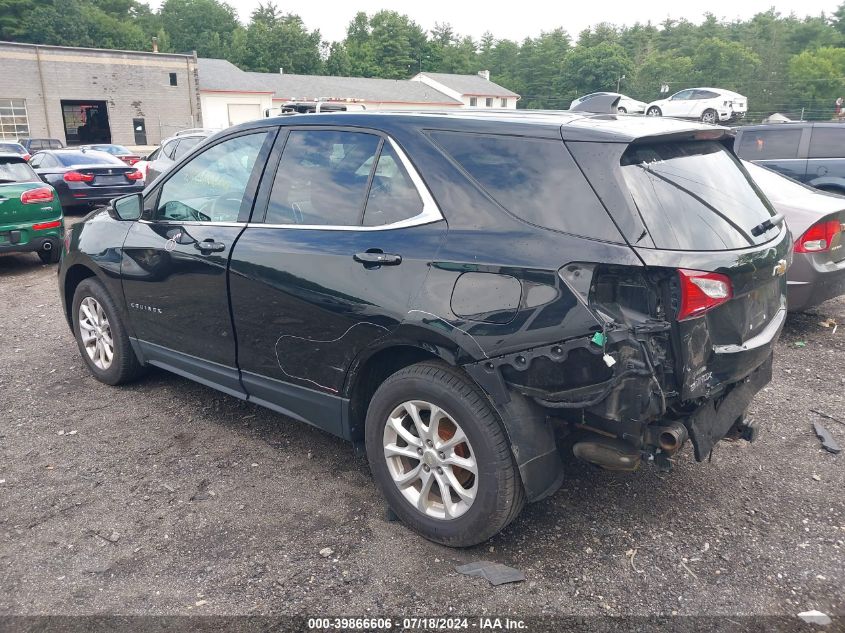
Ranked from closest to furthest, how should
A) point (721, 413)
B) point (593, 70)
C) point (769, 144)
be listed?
1. point (721, 413)
2. point (769, 144)
3. point (593, 70)

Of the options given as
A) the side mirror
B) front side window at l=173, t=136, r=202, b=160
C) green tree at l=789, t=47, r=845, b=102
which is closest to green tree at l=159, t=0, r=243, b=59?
green tree at l=789, t=47, r=845, b=102

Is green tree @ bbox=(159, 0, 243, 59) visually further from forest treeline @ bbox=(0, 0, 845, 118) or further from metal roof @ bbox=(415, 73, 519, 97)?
metal roof @ bbox=(415, 73, 519, 97)

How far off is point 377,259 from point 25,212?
25.0 ft

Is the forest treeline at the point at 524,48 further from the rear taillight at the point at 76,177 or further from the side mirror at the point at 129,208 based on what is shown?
the side mirror at the point at 129,208

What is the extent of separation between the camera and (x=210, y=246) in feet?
12.5

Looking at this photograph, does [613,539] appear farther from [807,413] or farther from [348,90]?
[348,90]

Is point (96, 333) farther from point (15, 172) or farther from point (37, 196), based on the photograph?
point (15, 172)

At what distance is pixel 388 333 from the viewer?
3020 mm

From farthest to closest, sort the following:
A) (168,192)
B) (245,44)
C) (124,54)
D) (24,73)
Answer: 1. (245,44)
2. (124,54)
3. (24,73)
4. (168,192)

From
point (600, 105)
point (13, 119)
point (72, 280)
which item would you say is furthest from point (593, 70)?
point (600, 105)

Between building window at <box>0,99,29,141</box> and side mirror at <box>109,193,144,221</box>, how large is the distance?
151 ft

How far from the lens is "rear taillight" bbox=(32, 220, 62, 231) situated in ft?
29.1

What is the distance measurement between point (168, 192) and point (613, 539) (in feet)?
11.0

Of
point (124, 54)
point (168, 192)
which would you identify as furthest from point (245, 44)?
point (168, 192)
